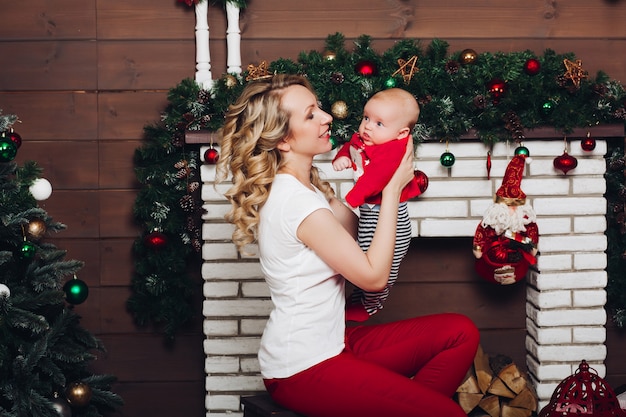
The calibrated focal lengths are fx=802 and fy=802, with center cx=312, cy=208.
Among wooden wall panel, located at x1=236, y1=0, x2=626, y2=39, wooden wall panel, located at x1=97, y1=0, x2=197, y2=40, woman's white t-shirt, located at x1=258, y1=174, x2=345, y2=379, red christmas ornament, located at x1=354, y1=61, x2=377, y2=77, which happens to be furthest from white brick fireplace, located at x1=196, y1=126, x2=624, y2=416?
woman's white t-shirt, located at x1=258, y1=174, x2=345, y2=379

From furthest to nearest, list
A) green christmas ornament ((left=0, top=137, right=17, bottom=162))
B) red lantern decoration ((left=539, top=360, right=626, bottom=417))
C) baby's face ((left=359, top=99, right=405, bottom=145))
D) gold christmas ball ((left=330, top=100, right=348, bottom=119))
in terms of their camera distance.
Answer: gold christmas ball ((left=330, top=100, right=348, bottom=119)) < green christmas ornament ((left=0, top=137, right=17, bottom=162)) < red lantern decoration ((left=539, top=360, right=626, bottom=417)) < baby's face ((left=359, top=99, right=405, bottom=145))

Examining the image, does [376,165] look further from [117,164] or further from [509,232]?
[117,164]

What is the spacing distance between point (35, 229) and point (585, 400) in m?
1.88

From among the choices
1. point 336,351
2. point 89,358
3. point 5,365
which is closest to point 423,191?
point 336,351

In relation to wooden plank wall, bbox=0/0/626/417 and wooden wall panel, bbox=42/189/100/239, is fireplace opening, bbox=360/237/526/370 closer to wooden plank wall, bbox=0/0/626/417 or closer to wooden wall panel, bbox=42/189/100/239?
wooden plank wall, bbox=0/0/626/417

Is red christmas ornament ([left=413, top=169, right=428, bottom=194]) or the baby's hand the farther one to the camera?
red christmas ornament ([left=413, top=169, right=428, bottom=194])

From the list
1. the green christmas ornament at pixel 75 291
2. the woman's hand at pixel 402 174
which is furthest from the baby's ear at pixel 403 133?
the green christmas ornament at pixel 75 291

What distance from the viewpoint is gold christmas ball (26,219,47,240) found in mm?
2688

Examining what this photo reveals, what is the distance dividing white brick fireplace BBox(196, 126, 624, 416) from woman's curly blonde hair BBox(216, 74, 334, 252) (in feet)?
3.01

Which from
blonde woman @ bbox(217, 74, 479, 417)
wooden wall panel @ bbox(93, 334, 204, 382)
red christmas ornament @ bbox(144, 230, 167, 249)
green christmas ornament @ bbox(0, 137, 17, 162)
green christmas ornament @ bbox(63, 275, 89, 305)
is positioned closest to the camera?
blonde woman @ bbox(217, 74, 479, 417)

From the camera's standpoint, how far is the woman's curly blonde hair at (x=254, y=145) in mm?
2236

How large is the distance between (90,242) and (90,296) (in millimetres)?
235

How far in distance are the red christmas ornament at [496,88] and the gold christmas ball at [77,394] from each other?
186 centimetres

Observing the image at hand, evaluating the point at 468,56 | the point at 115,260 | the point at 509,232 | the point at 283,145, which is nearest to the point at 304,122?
the point at 283,145
